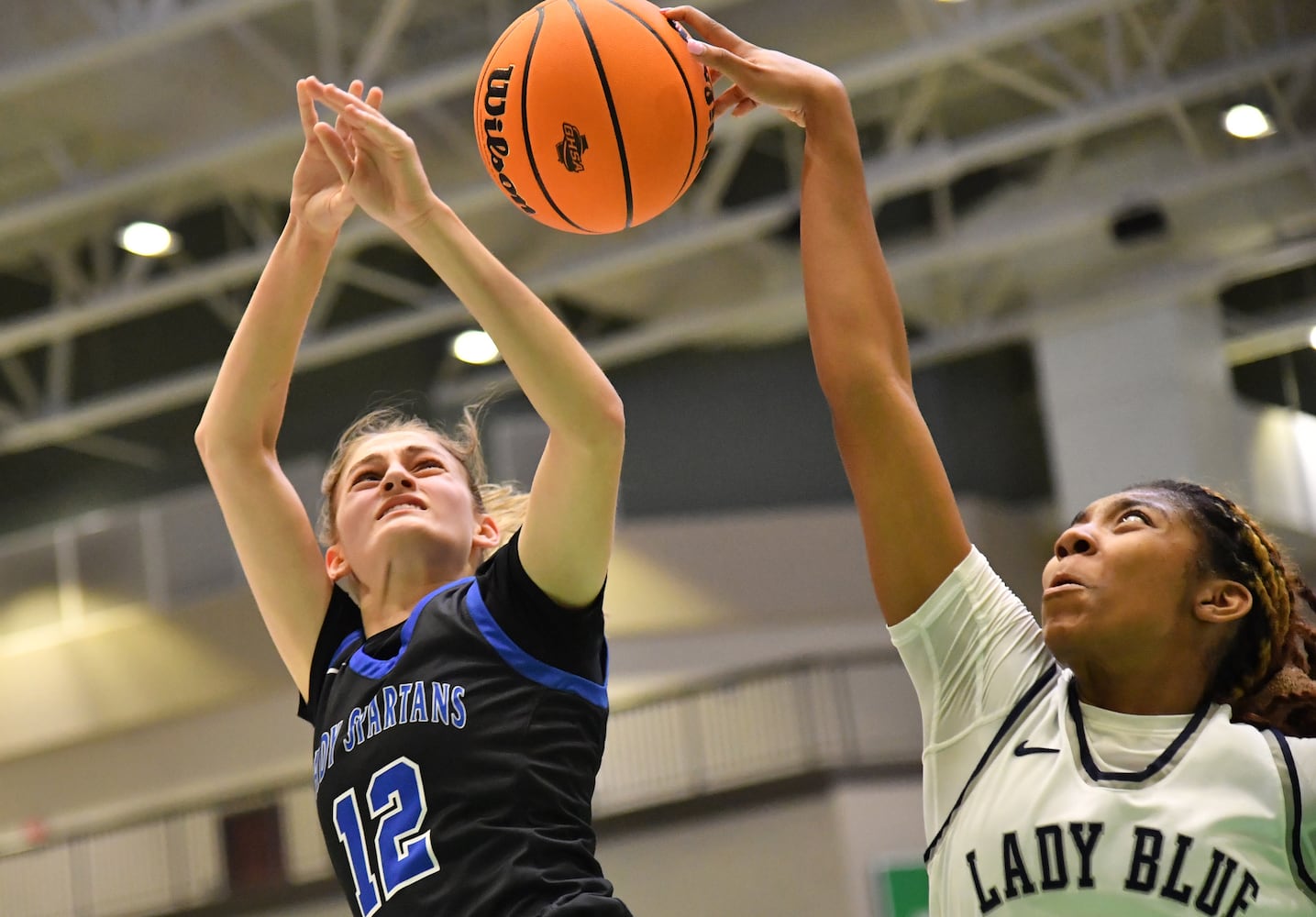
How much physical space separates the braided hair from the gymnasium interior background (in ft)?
24.9

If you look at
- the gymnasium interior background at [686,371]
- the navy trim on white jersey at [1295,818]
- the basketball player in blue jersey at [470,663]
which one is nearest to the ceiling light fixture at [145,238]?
the gymnasium interior background at [686,371]

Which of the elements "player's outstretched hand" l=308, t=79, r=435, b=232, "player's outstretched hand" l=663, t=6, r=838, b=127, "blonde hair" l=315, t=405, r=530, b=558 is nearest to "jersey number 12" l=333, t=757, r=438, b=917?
"blonde hair" l=315, t=405, r=530, b=558

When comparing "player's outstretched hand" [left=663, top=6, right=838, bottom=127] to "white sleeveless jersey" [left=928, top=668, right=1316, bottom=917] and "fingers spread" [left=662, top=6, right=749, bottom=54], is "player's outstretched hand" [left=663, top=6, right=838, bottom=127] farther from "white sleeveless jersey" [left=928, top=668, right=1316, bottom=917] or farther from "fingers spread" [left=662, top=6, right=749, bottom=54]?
"white sleeveless jersey" [left=928, top=668, right=1316, bottom=917]

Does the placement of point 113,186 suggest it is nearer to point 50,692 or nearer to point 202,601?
point 202,601

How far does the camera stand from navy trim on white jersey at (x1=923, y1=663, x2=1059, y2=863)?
2084 mm

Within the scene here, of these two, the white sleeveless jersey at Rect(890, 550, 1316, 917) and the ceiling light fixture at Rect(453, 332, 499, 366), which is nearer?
the white sleeveless jersey at Rect(890, 550, 1316, 917)

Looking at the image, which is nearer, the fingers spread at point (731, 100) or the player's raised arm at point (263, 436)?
the fingers spread at point (731, 100)

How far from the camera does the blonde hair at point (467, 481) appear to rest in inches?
110

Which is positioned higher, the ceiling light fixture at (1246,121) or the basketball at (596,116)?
the ceiling light fixture at (1246,121)

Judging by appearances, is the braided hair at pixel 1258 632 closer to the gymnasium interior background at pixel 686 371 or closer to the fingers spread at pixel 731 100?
the fingers spread at pixel 731 100

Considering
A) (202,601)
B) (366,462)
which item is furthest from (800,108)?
(202,601)

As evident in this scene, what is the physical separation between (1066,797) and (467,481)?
1166 millimetres

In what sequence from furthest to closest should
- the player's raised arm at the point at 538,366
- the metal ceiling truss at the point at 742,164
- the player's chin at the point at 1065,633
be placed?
the metal ceiling truss at the point at 742,164
the player's raised arm at the point at 538,366
the player's chin at the point at 1065,633

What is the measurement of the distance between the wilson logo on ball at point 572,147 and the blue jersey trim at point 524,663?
894 mm
